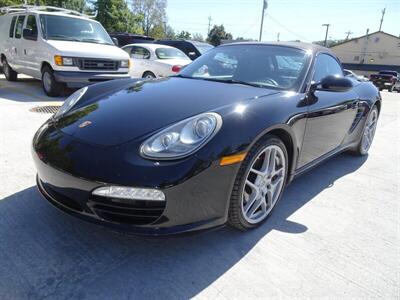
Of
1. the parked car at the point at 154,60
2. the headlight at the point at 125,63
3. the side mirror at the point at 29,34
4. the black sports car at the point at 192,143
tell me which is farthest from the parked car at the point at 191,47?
the black sports car at the point at 192,143

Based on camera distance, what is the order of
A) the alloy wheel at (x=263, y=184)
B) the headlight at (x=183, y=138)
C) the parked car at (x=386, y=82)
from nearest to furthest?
the headlight at (x=183, y=138) < the alloy wheel at (x=263, y=184) < the parked car at (x=386, y=82)

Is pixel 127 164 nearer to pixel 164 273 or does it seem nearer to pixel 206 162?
pixel 206 162

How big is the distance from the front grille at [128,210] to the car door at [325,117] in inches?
56.7

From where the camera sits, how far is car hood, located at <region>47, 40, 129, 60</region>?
6.45 meters

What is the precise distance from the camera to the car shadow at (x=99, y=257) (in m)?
1.75

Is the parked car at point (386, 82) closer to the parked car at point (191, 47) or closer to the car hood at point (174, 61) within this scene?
the parked car at point (191, 47)

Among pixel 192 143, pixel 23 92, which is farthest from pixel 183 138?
pixel 23 92

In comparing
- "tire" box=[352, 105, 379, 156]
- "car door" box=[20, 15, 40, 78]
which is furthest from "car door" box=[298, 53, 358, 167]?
"car door" box=[20, 15, 40, 78]

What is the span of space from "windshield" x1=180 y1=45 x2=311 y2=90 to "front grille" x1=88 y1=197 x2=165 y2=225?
1.49 meters

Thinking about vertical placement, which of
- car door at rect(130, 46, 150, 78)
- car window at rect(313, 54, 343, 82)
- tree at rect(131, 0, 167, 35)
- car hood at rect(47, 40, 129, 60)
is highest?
tree at rect(131, 0, 167, 35)

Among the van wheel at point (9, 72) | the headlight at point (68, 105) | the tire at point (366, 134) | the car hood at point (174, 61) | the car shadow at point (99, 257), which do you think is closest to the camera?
the car shadow at point (99, 257)

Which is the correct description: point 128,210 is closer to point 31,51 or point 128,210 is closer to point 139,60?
point 31,51

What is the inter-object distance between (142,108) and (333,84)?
1616 mm

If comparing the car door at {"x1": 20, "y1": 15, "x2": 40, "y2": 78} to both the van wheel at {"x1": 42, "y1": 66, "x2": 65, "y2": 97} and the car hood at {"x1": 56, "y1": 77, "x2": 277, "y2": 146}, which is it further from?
the car hood at {"x1": 56, "y1": 77, "x2": 277, "y2": 146}
